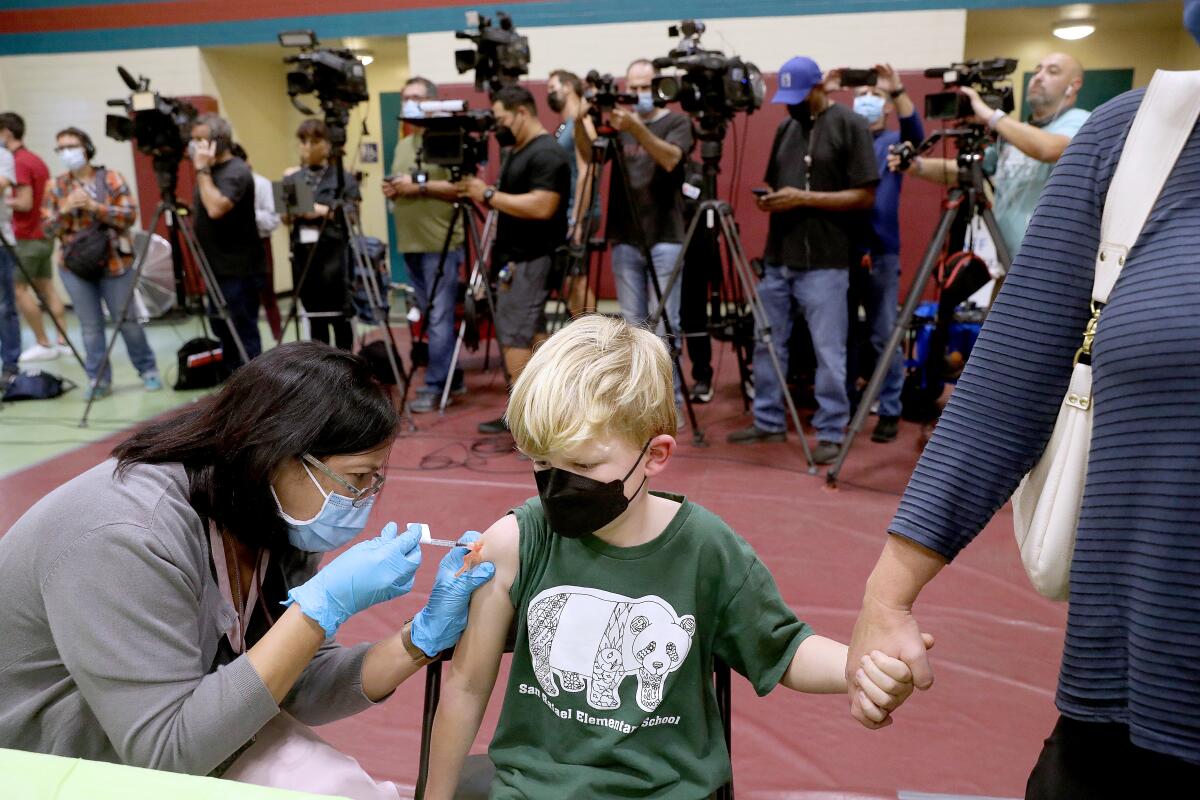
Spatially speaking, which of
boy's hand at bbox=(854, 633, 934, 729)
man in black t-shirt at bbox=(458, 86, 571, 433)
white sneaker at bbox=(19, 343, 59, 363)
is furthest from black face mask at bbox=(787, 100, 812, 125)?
white sneaker at bbox=(19, 343, 59, 363)

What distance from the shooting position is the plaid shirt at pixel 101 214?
553 centimetres

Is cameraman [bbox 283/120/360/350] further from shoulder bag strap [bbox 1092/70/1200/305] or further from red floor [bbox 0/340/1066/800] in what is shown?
shoulder bag strap [bbox 1092/70/1200/305]

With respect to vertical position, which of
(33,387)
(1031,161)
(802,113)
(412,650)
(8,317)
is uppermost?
(802,113)

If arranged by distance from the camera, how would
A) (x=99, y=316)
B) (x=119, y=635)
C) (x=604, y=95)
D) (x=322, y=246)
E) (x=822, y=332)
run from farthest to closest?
(x=99, y=316) < (x=322, y=246) < (x=822, y=332) < (x=604, y=95) < (x=119, y=635)

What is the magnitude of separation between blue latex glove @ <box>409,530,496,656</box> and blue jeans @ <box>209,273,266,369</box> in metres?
4.37

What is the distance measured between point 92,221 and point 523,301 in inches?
110

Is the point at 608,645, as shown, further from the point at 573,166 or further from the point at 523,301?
the point at 573,166

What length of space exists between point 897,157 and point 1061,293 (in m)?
3.18

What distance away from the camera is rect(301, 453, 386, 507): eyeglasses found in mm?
1396

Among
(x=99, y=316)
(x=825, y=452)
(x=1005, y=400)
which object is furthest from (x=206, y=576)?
(x=99, y=316)

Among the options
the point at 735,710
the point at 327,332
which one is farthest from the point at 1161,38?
the point at 735,710

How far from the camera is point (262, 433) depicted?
1.35 m

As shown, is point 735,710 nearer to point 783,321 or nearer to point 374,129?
point 783,321

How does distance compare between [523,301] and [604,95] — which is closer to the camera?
[604,95]
